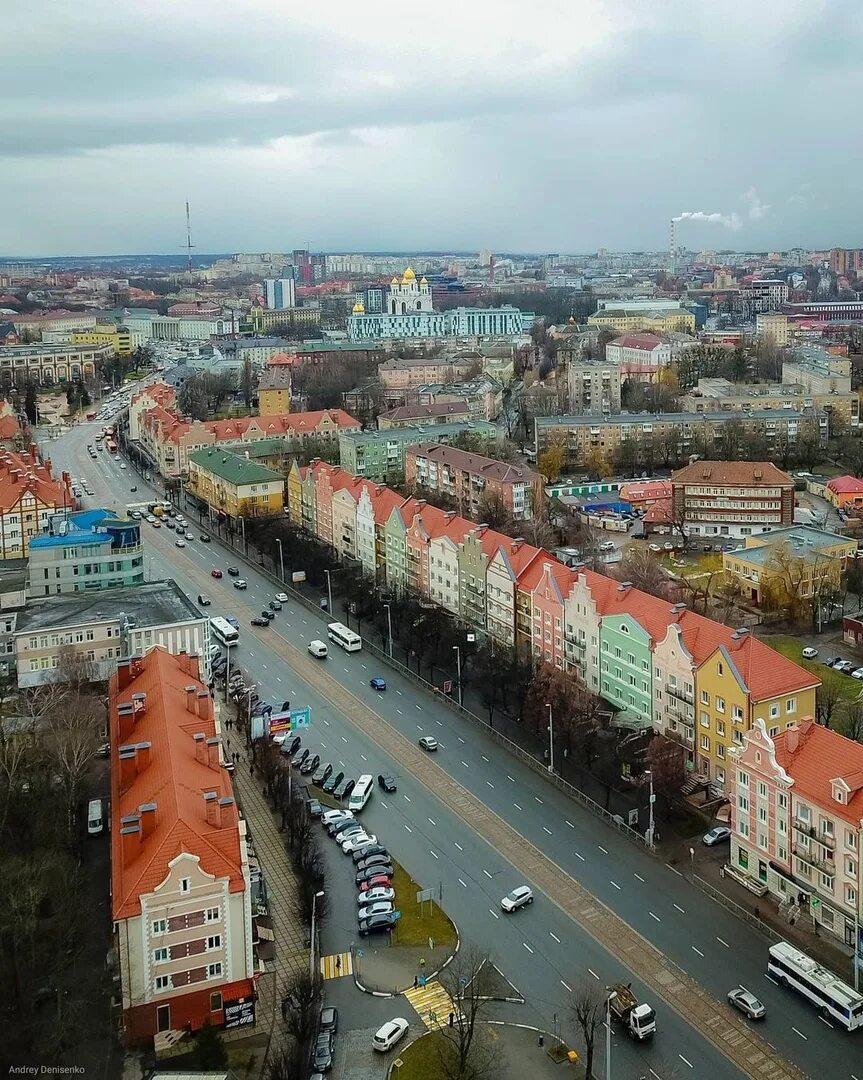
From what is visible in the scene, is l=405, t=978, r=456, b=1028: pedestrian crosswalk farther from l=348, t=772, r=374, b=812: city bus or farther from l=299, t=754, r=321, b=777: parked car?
l=299, t=754, r=321, b=777: parked car

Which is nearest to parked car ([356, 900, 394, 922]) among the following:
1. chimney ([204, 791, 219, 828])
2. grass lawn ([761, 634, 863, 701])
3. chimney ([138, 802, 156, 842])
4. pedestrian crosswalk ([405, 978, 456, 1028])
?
pedestrian crosswalk ([405, 978, 456, 1028])

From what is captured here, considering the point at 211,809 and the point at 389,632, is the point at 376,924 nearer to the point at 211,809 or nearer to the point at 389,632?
the point at 211,809

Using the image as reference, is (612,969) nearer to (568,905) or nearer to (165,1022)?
(568,905)

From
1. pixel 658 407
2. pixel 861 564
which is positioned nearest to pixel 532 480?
pixel 861 564

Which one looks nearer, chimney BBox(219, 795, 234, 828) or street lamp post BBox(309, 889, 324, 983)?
street lamp post BBox(309, 889, 324, 983)

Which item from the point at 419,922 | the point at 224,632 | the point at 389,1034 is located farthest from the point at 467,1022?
the point at 224,632

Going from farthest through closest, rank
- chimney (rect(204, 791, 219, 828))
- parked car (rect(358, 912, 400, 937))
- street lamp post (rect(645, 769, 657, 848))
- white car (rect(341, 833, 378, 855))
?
white car (rect(341, 833, 378, 855)) → street lamp post (rect(645, 769, 657, 848)) → parked car (rect(358, 912, 400, 937)) → chimney (rect(204, 791, 219, 828))
